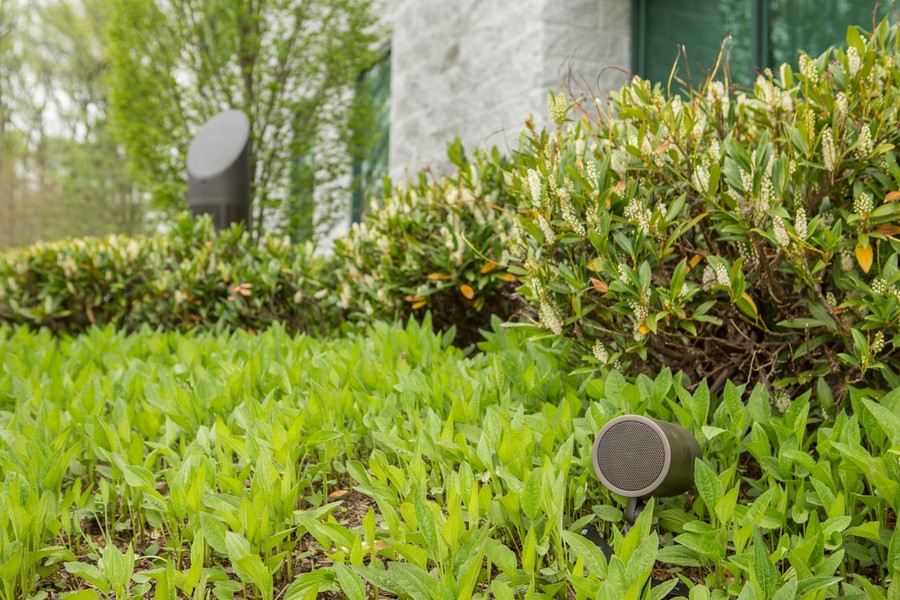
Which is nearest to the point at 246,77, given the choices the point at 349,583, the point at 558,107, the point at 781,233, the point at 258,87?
the point at 258,87

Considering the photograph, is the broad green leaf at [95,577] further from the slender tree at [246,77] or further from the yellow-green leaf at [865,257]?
the slender tree at [246,77]

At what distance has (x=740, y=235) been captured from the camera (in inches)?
100

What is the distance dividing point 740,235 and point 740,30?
11.8 feet

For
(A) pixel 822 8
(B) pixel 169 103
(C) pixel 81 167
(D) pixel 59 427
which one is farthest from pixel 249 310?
(C) pixel 81 167

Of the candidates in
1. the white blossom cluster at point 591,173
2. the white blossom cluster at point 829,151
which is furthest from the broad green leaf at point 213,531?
the white blossom cluster at point 829,151

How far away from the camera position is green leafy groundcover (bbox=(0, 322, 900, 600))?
6.16 feet

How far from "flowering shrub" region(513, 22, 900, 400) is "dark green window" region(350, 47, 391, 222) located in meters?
7.62

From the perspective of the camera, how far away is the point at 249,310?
18.2 ft

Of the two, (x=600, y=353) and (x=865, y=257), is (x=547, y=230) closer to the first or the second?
(x=600, y=353)

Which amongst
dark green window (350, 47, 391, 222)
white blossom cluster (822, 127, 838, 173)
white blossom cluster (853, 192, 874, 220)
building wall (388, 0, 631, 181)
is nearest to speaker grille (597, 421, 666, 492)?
white blossom cluster (853, 192, 874, 220)

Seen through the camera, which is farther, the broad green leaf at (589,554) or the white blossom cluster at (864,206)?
the white blossom cluster at (864,206)

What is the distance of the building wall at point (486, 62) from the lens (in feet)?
20.4

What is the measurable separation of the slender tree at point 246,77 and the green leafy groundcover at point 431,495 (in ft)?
24.8

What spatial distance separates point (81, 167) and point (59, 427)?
17327 millimetres
